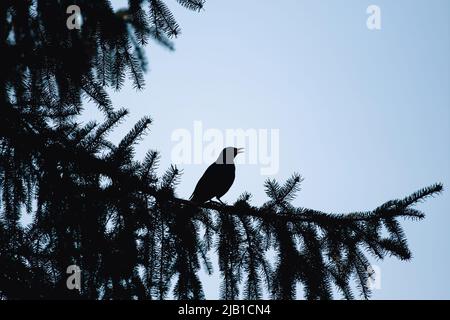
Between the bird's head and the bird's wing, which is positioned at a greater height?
the bird's head

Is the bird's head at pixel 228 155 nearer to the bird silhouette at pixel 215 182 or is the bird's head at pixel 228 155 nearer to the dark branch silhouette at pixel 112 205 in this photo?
the bird silhouette at pixel 215 182

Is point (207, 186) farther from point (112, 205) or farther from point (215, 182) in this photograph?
point (112, 205)

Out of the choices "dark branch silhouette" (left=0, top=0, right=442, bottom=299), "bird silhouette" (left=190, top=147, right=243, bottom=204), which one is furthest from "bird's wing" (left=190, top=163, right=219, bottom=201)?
"dark branch silhouette" (left=0, top=0, right=442, bottom=299)

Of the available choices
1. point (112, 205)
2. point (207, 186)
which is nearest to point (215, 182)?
point (207, 186)

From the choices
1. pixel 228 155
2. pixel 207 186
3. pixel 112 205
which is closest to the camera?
pixel 112 205

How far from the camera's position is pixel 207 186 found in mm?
3867

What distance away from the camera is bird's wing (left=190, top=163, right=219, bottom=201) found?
3.84 m

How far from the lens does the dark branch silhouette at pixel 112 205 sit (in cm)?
221

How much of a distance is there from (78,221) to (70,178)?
0.23m

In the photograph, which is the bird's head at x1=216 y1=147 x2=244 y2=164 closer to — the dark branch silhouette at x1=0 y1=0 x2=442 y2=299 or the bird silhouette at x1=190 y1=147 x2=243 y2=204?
the bird silhouette at x1=190 y1=147 x2=243 y2=204

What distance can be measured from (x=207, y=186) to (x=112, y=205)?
162cm

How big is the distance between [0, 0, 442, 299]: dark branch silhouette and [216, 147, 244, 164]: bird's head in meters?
1.89

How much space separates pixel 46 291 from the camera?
78.1 inches
